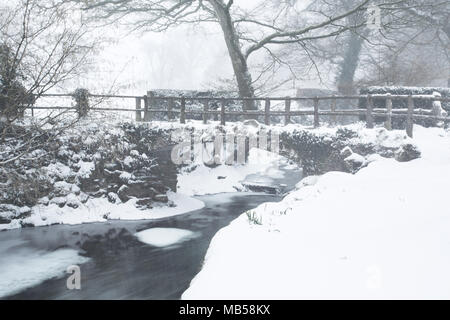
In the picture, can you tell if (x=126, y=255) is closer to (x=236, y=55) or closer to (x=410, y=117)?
(x=410, y=117)

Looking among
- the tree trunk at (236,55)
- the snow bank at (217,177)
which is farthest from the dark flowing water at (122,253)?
the tree trunk at (236,55)

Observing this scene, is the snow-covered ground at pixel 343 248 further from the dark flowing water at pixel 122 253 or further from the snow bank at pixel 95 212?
the snow bank at pixel 95 212

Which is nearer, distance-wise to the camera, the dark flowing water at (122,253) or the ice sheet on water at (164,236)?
the dark flowing water at (122,253)

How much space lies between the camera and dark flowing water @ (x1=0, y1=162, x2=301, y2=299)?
28.7ft

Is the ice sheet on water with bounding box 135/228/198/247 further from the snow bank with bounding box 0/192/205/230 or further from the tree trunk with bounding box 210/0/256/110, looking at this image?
the tree trunk with bounding box 210/0/256/110

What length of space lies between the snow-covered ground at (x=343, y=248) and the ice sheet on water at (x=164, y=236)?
3.55 meters

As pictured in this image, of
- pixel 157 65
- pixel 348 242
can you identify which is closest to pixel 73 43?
pixel 348 242

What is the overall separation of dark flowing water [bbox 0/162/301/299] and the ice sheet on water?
22 cm

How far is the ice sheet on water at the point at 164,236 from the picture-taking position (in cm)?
1231

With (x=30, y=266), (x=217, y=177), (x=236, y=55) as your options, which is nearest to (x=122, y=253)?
(x=30, y=266)

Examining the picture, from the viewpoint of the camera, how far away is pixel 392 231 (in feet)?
21.8

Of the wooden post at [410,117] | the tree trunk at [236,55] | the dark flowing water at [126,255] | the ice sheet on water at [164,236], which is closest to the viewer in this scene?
the dark flowing water at [126,255]

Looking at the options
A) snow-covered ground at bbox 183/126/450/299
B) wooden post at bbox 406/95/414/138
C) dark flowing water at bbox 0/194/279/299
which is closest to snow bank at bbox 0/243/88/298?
dark flowing water at bbox 0/194/279/299

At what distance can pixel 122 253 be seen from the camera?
1130 cm
